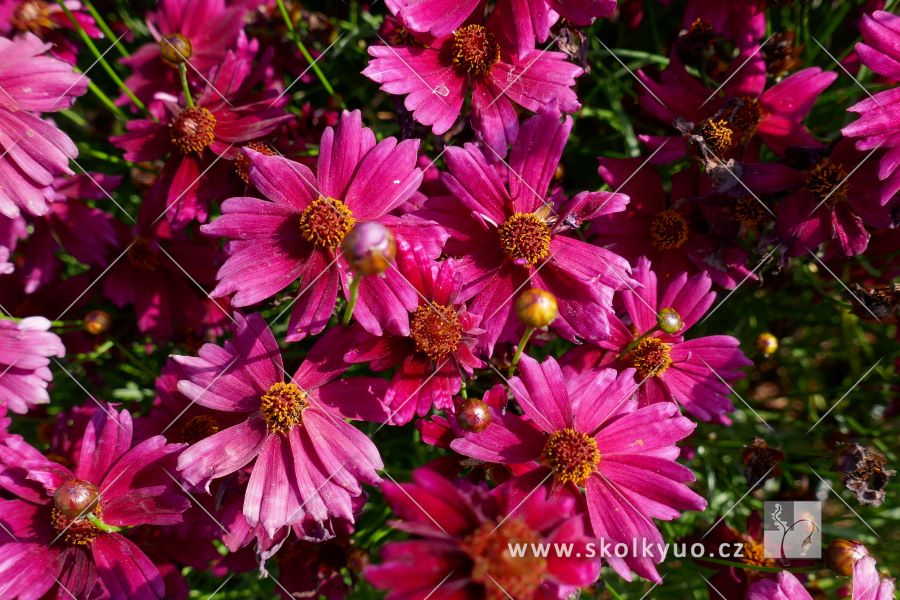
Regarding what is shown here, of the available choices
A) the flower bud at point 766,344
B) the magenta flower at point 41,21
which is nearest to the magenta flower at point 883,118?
the flower bud at point 766,344

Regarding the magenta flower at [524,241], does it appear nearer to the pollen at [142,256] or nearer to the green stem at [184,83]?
the green stem at [184,83]

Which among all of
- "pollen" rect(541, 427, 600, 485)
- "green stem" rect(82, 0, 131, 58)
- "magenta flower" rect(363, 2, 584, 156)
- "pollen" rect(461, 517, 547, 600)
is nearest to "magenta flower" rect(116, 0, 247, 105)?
"green stem" rect(82, 0, 131, 58)

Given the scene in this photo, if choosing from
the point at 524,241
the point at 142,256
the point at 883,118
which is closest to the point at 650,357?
the point at 524,241

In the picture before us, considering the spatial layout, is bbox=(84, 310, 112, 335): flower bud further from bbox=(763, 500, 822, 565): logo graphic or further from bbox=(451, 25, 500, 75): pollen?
bbox=(763, 500, 822, 565): logo graphic

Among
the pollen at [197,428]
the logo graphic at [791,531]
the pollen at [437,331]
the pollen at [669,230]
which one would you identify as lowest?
the logo graphic at [791,531]

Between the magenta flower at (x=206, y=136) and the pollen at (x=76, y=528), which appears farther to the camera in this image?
the magenta flower at (x=206, y=136)

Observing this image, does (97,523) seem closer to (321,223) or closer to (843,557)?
(321,223)

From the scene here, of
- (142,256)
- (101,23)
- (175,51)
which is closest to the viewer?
(175,51)
